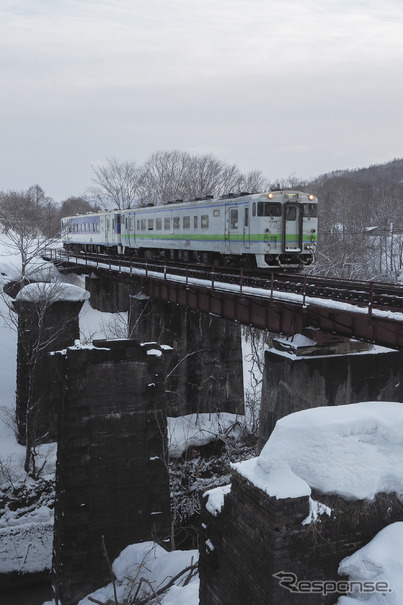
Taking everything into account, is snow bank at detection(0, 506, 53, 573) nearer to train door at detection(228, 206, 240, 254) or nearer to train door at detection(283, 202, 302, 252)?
train door at detection(228, 206, 240, 254)

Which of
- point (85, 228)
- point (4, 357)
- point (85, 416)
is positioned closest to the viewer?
point (85, 416)

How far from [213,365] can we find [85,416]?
12.3m

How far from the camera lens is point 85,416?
48.3 ft

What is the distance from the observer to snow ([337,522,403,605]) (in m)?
5.61

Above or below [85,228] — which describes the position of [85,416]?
below

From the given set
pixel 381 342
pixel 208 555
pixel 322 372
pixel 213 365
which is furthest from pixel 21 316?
pixel 208 555

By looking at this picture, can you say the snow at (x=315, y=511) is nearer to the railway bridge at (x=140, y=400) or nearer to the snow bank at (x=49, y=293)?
the railway bridge at (x=140, y=400)

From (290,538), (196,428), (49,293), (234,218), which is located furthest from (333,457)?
(196,428)

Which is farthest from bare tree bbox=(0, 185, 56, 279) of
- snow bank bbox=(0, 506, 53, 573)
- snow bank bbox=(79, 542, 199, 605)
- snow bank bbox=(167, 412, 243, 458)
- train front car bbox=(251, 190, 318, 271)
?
snow bank bbox=(79, 542, 199, 605)

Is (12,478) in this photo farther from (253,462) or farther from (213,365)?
(253,462)

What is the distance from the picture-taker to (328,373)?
49.4 feet

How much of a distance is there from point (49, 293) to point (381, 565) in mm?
19827

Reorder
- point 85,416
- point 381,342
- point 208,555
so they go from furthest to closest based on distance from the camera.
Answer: point 85,416
point 381,342
point 208,555

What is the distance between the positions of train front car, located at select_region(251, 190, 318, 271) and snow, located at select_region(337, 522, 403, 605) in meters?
16.1
